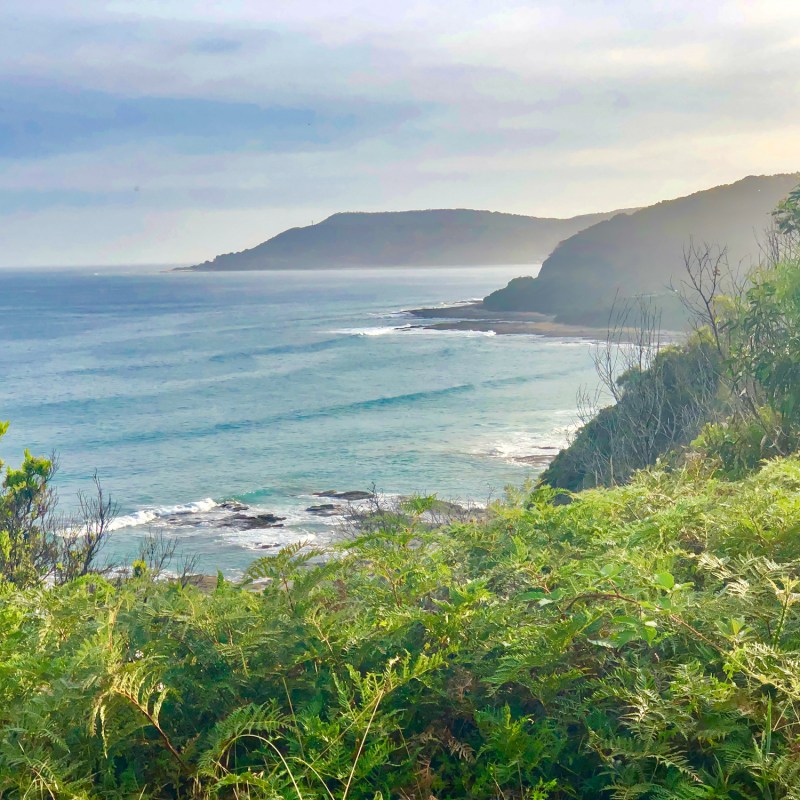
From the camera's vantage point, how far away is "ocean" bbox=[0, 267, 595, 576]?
34.1m

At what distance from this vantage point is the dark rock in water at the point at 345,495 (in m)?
34.0

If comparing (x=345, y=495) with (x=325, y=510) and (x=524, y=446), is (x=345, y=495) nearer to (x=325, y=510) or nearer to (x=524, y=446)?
(x=325, y=510)

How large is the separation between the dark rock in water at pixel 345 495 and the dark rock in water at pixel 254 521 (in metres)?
3.14

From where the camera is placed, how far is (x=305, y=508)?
109 ft

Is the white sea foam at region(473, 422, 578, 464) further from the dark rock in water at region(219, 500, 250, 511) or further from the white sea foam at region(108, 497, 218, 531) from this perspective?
the white sea foam at region(108, 497, 218, 531)

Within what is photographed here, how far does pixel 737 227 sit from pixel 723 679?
123374 millimetres

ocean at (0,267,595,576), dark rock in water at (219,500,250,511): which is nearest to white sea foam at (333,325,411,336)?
ocean at (0,267,595,576)

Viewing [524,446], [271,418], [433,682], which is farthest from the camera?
[271,418]

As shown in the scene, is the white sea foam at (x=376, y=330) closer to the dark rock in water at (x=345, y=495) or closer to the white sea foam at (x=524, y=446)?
the white sea foam at (x=524, y=446)

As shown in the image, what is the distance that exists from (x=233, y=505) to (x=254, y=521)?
260 cm

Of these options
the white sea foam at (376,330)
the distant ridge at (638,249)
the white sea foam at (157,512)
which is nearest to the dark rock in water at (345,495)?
the white sea foam at (157,512)

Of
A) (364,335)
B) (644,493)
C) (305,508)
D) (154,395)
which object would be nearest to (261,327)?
(364,335)

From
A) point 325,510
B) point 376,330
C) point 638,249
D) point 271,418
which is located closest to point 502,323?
point 376,330

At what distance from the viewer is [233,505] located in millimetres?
34281
